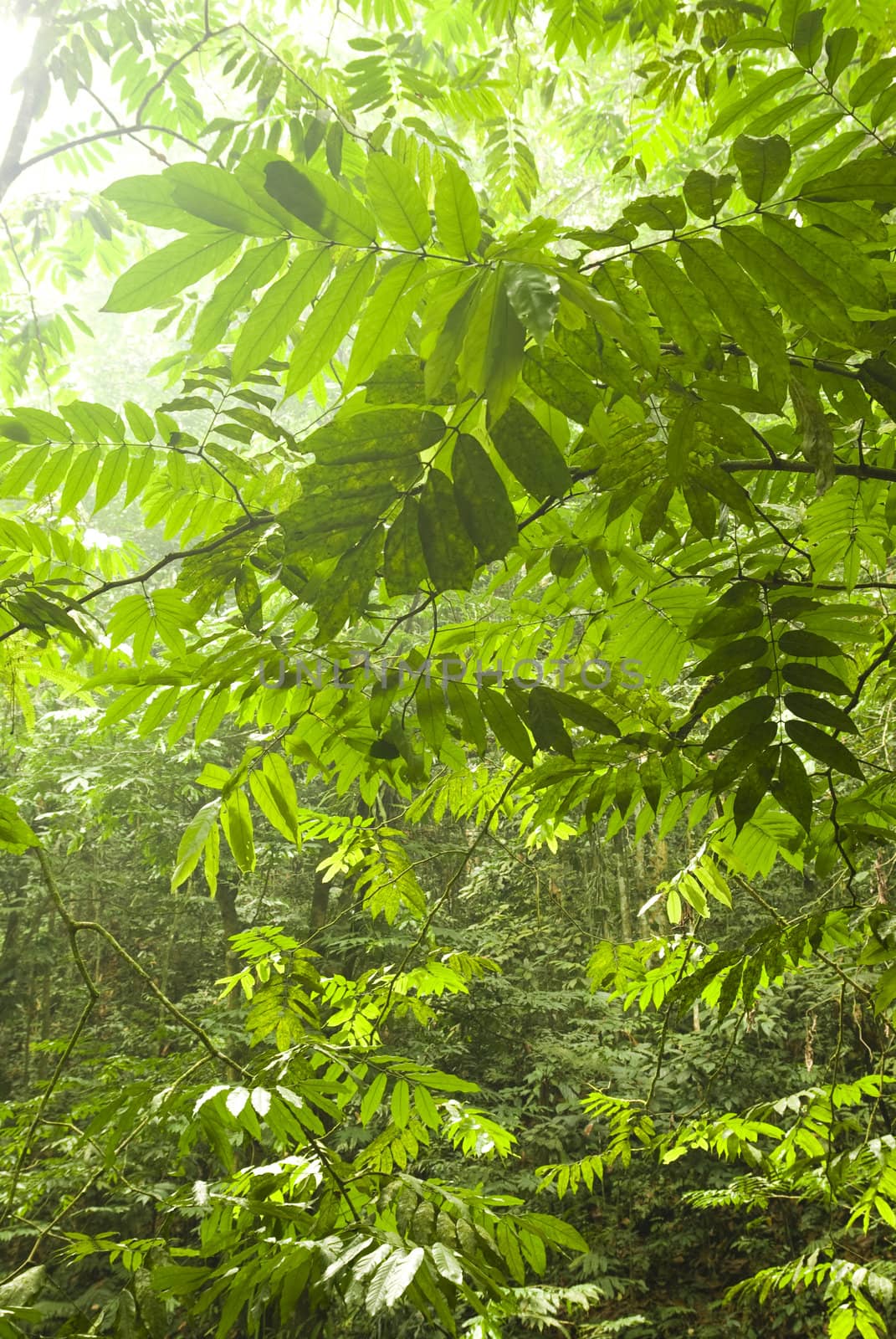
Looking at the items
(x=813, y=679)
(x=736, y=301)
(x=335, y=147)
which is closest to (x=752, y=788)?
(x=813, y=679)

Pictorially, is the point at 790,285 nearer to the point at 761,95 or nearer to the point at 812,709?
the point at 812,709

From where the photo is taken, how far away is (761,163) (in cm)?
73

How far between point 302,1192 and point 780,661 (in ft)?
4.33

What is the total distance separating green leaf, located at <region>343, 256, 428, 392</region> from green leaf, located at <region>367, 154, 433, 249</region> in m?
0.02

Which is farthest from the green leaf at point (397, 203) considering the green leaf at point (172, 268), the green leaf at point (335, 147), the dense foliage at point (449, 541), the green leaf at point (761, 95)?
the green leaf at point (335, 147)

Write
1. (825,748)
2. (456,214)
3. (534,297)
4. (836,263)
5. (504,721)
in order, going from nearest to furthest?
(534,297) → (456,214) → (836,263) → (825,748) → (504,721)

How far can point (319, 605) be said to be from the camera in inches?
29.2

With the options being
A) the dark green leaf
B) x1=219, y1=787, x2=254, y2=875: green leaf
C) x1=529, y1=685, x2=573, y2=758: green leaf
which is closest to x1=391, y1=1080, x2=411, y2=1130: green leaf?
x1=219, y1=787, x2=254, y2=875: green leaf

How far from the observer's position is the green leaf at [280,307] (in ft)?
2.26

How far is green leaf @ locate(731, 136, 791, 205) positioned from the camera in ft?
2.39

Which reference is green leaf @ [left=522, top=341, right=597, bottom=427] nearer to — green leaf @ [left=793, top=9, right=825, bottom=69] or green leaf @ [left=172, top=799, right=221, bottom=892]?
green leaf @ [left=793, top=9, right=825, bottom=69]

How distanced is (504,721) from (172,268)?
62 centimetres

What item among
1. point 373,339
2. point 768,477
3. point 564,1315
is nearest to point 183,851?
point 373,339

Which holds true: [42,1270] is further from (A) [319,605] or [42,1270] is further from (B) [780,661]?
(B) [780,661]
